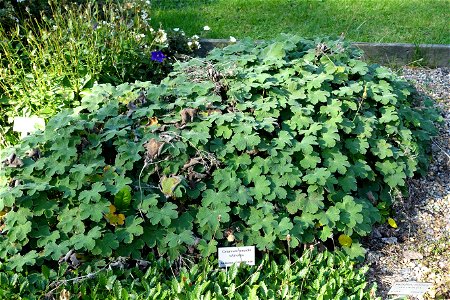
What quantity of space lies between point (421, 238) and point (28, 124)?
2589mm

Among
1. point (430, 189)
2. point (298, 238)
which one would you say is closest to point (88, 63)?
point (298, 238)

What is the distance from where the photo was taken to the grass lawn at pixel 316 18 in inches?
251

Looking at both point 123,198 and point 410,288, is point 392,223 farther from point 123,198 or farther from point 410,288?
point 123,198

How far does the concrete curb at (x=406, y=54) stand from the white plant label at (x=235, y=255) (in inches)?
124

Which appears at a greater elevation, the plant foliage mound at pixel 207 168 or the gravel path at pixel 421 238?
the plant foliage mound at pixel 207 168

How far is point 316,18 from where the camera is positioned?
6.73 metres

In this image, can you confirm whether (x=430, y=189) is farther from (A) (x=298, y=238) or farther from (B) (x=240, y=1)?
(B) (x=240, y=1)

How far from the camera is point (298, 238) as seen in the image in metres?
3.12

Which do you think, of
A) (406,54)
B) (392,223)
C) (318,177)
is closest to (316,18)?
(406,54)

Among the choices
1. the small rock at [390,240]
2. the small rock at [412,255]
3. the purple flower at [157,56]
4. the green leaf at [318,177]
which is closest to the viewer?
the green leaf at [318,177]

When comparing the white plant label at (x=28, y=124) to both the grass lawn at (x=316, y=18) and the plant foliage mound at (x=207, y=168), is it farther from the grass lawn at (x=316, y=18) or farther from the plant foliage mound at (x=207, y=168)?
the grass lawn at (x=316, y=18)

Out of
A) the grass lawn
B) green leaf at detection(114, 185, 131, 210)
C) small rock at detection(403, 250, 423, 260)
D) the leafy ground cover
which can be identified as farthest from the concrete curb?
green leaf at detection(114, 185, 131, 210)

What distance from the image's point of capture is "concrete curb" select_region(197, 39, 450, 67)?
5719mm

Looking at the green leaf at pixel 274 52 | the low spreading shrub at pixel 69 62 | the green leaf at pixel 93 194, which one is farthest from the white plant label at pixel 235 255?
the low spreading shrub at pixel 69 62
